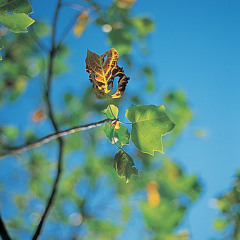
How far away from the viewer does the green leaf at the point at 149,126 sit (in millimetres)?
514

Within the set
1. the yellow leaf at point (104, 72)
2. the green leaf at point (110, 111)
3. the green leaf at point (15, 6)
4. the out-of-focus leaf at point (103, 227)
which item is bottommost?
the green leaf at point (110, 111)

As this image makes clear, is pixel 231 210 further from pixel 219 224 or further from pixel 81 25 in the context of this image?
pixel 81 25

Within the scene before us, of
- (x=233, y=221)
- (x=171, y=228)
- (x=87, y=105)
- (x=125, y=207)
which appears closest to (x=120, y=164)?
(x=233, y=221)

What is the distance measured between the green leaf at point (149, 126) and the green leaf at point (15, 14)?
26 cm

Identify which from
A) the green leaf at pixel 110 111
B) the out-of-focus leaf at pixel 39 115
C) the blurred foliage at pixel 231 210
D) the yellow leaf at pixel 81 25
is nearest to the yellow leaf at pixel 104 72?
the green leaf at pixel 110 111

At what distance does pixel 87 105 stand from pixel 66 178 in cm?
100

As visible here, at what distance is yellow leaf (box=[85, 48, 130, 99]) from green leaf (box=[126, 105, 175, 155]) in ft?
0.18

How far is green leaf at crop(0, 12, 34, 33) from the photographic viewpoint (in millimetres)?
508

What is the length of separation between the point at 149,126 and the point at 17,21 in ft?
1.04

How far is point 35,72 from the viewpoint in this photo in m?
3.26

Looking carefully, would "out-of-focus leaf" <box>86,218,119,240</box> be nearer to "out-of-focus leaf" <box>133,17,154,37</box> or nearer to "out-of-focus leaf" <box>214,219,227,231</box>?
"out-of-focus leaf" <box>214,219,227,231</box>

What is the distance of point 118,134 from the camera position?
0.53 meters

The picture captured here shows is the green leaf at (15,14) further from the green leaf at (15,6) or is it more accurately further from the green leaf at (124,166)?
the green leaf at (124,166)

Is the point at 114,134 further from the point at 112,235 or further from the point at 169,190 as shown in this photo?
the point at 112,235
